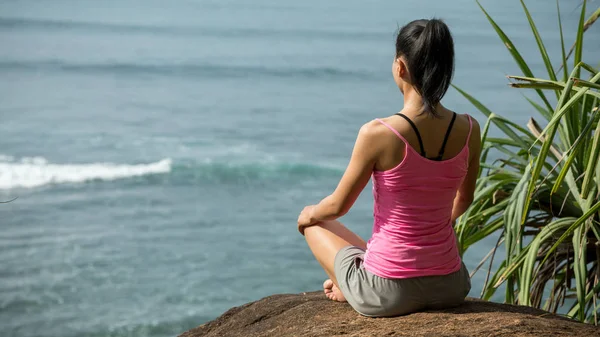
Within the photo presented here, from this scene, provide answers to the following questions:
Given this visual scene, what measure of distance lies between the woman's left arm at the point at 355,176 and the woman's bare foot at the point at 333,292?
10.3 inches

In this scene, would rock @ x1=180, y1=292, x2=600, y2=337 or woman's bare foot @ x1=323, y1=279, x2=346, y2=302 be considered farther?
woman's bare foot @ x1=323, y1=279, x2=346, y2=302

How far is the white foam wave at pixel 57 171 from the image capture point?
1178 cm

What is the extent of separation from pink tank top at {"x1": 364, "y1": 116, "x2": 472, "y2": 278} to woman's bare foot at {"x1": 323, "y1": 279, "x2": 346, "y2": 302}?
26 cm

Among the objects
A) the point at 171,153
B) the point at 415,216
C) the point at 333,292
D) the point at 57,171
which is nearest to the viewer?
the point at 415,216

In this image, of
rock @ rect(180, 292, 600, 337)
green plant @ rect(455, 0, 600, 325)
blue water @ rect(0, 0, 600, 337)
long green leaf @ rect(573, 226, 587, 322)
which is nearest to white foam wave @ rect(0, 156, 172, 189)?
blue water @ rect(0, 0, 600, 337)

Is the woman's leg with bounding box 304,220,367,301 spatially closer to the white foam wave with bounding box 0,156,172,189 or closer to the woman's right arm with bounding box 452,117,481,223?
the woman's right arm with bounding box 452,117,481,223

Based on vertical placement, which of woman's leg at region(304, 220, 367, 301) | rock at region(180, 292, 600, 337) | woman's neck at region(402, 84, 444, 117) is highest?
woman's neck at region(402, 84, 444, 117)

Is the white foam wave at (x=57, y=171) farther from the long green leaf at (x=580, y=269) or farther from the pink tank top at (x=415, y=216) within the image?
the pink tank top at (x=415, y=216)

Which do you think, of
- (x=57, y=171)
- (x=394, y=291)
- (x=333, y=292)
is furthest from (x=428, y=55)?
(x=57, y=171)

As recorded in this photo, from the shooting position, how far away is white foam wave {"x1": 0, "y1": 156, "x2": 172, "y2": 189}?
11.8 meters

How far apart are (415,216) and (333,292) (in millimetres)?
515

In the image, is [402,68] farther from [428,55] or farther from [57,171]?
[57,171]

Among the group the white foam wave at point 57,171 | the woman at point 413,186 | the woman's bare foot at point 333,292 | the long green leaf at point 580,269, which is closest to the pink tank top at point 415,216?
the woman at point 413,186

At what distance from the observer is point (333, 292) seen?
2682 mm
